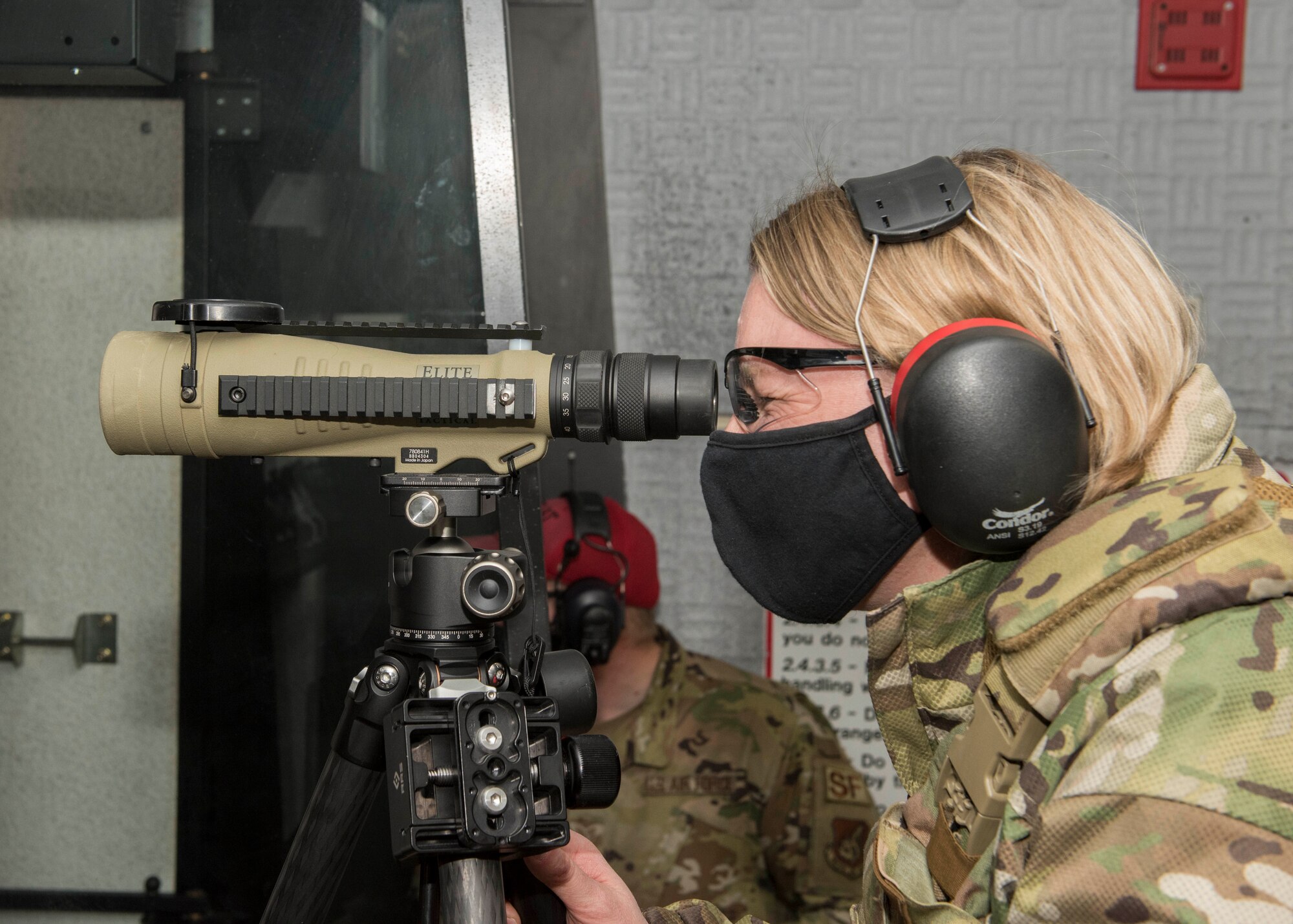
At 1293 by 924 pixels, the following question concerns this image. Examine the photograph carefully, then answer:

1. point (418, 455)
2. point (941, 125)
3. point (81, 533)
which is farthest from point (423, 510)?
point (941, 125)

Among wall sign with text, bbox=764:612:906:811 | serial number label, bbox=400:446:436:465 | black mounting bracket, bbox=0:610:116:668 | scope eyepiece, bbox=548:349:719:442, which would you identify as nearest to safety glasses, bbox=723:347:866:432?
scope eyepiece, bbox=548:349:719:442

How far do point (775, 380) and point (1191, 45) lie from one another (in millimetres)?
1816

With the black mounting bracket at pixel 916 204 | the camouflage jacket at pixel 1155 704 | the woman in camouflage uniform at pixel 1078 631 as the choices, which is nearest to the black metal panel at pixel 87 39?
the woman in camouflage uniform at pixel 1078 631

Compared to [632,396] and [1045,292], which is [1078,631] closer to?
[1045,292]

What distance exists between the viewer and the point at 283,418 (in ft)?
3.33

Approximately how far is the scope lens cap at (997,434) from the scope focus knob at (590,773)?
0.38 m

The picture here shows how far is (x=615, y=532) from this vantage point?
2.06 meters

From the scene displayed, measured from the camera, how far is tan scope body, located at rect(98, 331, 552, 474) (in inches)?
39.6

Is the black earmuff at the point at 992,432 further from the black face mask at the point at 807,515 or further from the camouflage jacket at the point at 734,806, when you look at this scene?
the camouflage jacket at the point at 734,806

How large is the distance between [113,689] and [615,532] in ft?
2.94

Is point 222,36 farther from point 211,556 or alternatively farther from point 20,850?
point 20,850

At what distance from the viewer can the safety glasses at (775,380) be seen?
104cm

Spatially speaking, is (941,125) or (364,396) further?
(941,125)

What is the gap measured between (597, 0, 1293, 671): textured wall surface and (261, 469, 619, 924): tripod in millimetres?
1406
